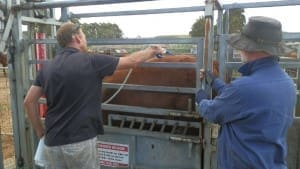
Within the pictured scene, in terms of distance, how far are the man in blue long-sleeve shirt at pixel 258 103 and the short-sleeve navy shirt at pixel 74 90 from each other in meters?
0.96

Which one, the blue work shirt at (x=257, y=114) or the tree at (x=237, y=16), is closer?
the blue work shirt at (x=257, y=114)

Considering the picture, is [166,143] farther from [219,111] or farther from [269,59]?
[269,59]

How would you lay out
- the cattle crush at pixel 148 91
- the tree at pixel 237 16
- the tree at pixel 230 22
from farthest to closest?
the tree at pixel 237 16, the tree at pixel 230 22, the cattle crush at pixel 148 91

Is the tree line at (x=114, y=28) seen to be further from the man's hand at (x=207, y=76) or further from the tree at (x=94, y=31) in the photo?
the man's hand at (x=207, y=76)

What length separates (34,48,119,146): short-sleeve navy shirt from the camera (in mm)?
2332

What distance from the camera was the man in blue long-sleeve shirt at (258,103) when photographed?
1.84 meters

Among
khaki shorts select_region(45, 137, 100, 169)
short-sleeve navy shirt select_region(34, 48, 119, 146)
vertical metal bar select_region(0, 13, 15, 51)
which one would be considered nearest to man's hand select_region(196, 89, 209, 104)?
short-sleeve navy shirt select_region(34, 48, 119, 146)

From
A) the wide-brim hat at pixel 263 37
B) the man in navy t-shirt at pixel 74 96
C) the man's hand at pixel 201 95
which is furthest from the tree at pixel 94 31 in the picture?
the wide-brim hat at pixel 263 37

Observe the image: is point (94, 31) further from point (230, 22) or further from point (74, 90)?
point (230, 22)

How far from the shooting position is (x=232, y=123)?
1.96 m

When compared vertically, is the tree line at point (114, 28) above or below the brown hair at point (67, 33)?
above

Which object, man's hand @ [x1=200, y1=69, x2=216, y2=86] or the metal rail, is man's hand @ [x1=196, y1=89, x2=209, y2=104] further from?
the metal rail

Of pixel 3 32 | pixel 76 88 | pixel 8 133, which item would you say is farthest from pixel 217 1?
pixel 8 133

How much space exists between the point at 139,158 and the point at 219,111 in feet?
4.23
